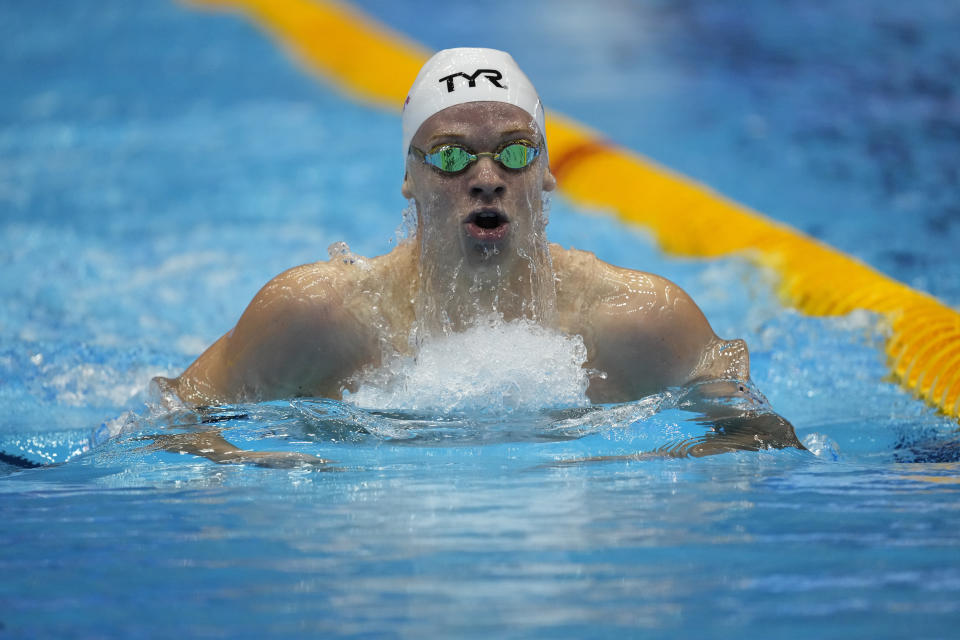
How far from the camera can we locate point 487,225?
2.76m

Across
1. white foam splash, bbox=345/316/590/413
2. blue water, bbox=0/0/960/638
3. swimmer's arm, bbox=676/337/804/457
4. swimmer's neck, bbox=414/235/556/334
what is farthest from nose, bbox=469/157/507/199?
swimmer's arm, bbox=676/337/804/457

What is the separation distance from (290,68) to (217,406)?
575 cm

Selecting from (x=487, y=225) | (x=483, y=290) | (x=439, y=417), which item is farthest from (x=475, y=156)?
(x=439, y=417)

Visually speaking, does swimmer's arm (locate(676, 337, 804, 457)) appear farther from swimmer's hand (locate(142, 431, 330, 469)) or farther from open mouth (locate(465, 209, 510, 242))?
swimmer's hand (locate(142, 431, 330, 469))

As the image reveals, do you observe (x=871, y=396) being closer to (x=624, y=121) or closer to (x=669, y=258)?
(x=669, y=258)

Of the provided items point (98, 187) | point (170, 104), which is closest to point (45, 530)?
point (98, 187)

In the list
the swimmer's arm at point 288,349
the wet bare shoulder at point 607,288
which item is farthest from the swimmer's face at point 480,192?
the swimmer's arm at point 288,349

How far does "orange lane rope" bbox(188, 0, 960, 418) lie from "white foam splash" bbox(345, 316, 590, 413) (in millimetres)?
1264

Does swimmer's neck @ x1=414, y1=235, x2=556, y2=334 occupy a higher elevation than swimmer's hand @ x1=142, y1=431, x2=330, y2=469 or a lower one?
higher

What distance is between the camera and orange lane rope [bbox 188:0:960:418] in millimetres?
3916

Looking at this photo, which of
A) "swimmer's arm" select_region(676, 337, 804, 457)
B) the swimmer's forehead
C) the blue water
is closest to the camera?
the blue water

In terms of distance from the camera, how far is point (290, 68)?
823 cm

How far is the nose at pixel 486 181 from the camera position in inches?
107

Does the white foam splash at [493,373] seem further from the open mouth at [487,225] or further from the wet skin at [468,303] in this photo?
the open mouth at [487,225]
